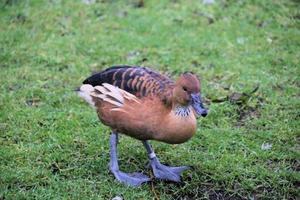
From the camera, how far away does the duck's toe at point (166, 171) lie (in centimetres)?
426

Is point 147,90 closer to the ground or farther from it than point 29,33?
farther from it

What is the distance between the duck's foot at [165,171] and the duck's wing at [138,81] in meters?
0.71

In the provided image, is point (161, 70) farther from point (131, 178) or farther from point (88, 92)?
point (131, 178)

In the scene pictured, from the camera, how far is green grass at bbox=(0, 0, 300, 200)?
4.27m

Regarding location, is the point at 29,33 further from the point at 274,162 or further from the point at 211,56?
the point at 274,162

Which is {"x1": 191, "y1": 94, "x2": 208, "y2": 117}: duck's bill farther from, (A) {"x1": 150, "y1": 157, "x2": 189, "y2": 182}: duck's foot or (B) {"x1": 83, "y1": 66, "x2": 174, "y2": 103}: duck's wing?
(A) {"x1": 150, "y1": 157, "x2": 189, "y2": 182}: duck's foot

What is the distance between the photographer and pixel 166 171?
4285mm

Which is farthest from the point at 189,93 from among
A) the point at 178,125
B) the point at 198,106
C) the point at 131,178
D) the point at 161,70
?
the point at 161,70

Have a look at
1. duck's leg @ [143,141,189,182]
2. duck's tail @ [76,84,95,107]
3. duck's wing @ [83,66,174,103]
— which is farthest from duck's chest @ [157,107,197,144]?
duck's tail @ [76,84,95,107]

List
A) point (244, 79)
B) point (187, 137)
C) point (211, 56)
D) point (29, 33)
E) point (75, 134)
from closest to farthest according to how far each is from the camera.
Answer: point (187, 137) → point (75, 134) → point (244, 79) → point (211, 56) → point (29, 33)

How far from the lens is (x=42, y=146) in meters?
4.71

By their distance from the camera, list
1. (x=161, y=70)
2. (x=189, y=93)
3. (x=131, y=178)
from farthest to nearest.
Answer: (x=161, y=70) < (x=131, y=178) < (x=189, y=93)

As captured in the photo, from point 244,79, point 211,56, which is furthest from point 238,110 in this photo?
point 211,56

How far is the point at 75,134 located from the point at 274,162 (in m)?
1.89
